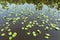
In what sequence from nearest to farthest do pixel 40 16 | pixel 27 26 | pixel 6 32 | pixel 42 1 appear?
1. pixel 6 32
2. pixel 27 26
3. pixel 40 16
4. pixel 42 1

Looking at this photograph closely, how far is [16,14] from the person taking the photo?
10438 mm

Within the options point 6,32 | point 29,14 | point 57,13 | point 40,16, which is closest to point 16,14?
point 29,14

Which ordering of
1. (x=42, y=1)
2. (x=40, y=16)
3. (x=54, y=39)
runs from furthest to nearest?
1. (x=42, y=1)
2. (x=40, y=16)
3. (x=54, y=39)

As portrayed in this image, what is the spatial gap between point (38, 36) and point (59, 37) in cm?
125

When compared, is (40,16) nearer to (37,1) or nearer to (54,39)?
(54,39)

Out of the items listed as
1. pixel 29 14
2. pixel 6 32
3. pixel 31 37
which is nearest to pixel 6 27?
pixel 6 32

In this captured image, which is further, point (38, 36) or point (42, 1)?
point (42, 1)

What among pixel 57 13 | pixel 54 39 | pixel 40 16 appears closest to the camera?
pixel 54 39

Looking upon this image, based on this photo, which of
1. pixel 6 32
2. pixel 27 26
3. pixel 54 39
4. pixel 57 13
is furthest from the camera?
pixel 57 13

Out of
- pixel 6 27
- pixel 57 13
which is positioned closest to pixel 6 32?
pixel 6 27

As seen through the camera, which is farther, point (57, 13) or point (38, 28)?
point (57, 13)

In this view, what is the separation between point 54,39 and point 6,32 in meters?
3.05

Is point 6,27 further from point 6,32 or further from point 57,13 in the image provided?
point 57,13

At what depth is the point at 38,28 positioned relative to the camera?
826cm
